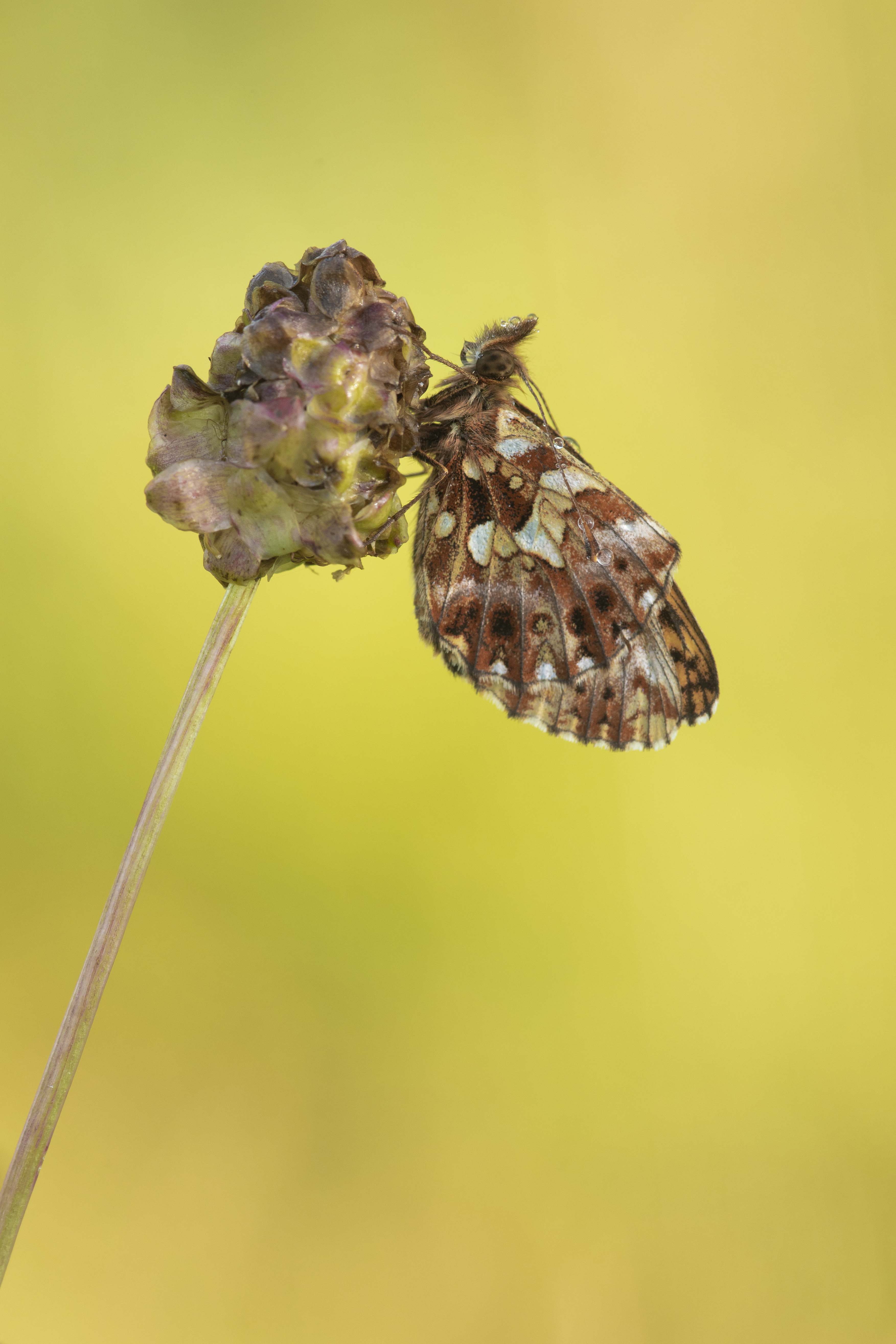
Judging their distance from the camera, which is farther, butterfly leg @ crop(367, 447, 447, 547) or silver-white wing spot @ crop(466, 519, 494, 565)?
silver-white wing spot @ crop(466, 519, 494, 565)

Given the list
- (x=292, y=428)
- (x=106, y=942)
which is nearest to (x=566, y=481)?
(x=292, y=428)

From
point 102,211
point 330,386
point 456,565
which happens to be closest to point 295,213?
point 102,211

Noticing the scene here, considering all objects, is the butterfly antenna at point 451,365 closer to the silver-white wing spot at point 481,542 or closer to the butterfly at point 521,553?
the butterfly at point 521,553

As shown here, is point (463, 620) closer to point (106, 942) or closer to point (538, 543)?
point (538, 543)

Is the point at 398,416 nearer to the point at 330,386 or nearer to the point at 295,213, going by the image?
the point at 330,386

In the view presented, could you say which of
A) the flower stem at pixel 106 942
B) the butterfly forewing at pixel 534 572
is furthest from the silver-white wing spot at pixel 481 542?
the flower stem at pixel 106 942

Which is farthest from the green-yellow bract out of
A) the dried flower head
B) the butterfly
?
the butterfly

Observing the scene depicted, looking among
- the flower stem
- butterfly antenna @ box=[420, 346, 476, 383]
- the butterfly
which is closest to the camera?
the flower stem

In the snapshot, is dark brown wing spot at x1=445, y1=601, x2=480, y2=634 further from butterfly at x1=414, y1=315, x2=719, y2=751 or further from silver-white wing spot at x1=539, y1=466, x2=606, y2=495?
silver-white wing spot at x1=539, y1=466, x2=606, y2=495
